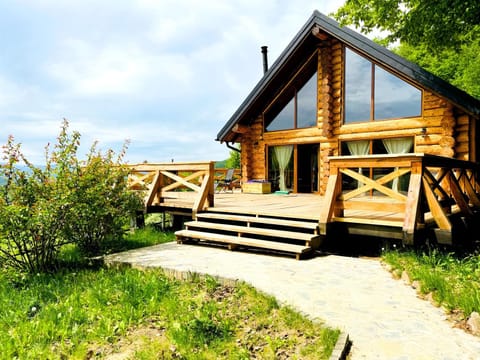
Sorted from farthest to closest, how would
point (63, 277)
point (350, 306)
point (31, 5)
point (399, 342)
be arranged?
point (31, 5), point (63, 277), point (350, 306), point (399, 342)

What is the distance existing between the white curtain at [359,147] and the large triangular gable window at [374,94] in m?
0.65

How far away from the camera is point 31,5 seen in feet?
19.5

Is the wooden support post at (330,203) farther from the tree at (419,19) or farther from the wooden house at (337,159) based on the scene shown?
the tree at (419,19)

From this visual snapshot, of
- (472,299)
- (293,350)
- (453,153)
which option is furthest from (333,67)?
(293,350)

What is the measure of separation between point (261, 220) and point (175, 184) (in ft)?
8.18

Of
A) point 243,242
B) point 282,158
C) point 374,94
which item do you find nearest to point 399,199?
point 243,242

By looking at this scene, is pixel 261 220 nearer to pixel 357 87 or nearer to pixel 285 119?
pixel 357 87

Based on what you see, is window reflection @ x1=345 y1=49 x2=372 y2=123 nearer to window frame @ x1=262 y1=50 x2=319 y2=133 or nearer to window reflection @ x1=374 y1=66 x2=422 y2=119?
window reflection @ x1=374 y1=66 x2=422 y2=119

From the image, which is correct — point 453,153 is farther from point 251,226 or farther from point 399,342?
point 399,342

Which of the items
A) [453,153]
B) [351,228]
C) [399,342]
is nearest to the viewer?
[399,342]

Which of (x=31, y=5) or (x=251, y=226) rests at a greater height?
(x=31, y=5)

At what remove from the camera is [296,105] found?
36.6 feet

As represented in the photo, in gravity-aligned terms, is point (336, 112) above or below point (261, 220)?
above

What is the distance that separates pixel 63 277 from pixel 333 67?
907 centimetres
